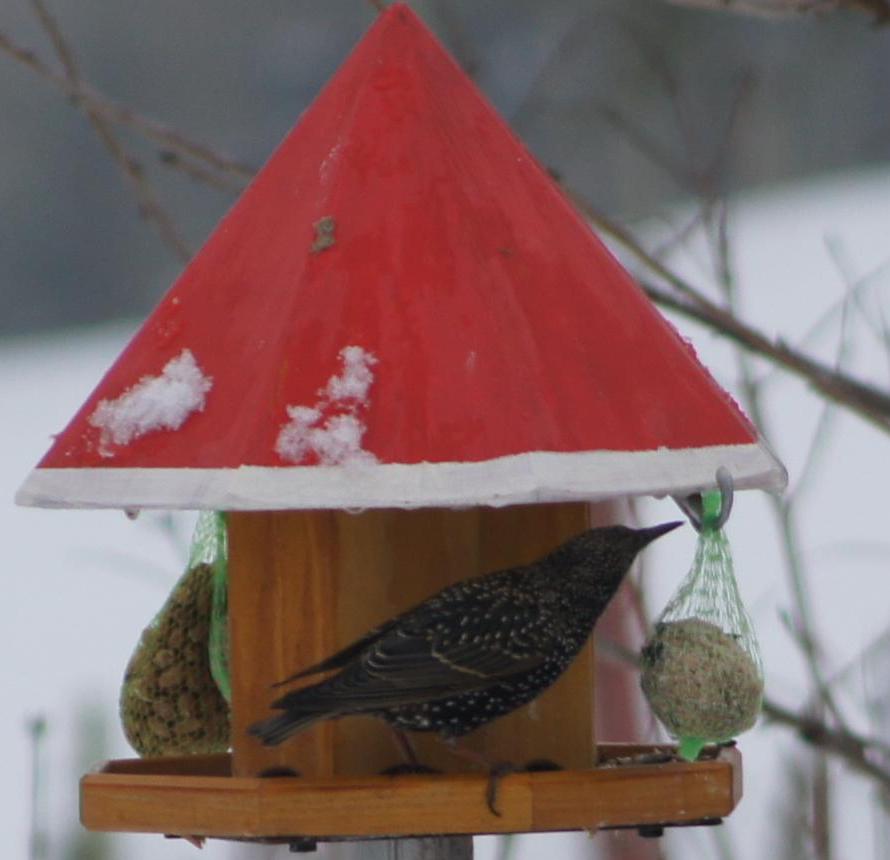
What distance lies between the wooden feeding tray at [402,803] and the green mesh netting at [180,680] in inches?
18.3

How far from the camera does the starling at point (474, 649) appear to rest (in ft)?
8.55

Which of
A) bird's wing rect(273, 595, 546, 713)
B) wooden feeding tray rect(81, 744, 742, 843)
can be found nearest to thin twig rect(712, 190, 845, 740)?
wooden feeding tray rect(81, 744, 742, 843)

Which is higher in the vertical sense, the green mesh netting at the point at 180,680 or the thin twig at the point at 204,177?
the thin twig at the point at 204,177

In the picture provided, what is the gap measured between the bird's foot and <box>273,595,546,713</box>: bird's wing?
14cm

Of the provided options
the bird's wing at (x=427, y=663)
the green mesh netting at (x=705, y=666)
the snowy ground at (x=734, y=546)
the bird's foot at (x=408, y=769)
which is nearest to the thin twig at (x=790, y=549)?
the green mesh netting at (x=705, y=666)

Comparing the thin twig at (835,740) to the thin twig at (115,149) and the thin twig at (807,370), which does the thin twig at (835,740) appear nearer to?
the thin twig at (807,370)

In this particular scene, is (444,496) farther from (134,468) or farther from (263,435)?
(134,468)

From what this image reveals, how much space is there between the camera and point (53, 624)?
27.5ft

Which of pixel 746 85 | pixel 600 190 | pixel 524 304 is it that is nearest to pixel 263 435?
pixel 524 304

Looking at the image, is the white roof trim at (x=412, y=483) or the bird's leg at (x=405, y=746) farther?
the bird's leg at (x=405, y=746)

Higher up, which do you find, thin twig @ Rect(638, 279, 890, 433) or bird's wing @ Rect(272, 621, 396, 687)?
thin twig @ Rect(638, 279, 890, 433)

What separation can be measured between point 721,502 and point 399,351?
1.82 feet

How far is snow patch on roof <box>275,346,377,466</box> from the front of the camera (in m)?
2.50

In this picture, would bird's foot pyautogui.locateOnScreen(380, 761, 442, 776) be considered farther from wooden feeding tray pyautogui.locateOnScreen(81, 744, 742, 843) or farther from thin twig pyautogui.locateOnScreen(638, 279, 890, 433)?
thin twig pyautogui.locateOnScreen(638, 279, 890, 433)
